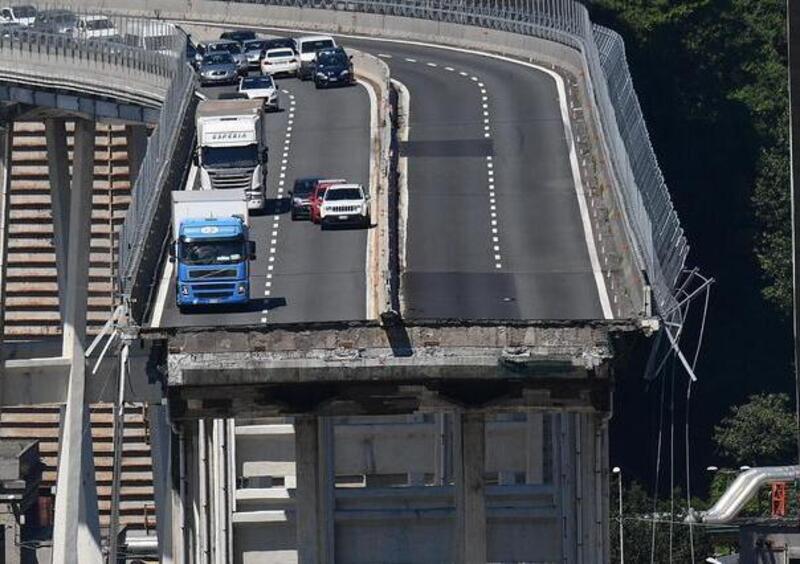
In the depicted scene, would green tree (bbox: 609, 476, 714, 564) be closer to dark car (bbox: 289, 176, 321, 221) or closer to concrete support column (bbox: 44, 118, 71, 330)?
concrete support column (bbox: 44, 118, 71, 330)

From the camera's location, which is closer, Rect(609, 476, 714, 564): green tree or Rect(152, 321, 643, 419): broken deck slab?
Rect(152, 321, 643, 419): broken deck slab

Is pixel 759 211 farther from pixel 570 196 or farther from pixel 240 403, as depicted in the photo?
pixel 240 403

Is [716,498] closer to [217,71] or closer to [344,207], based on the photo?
[217,71]

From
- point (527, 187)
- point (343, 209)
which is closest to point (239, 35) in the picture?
point (527, 187)

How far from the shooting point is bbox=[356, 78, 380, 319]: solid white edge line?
372ft

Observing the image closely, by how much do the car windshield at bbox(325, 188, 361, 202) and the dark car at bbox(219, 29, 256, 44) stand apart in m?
33.9

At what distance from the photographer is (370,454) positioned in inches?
4865

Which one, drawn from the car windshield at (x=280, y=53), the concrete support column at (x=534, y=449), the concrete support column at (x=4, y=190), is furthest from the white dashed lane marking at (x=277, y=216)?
the concrete support column at (x=4, y=190)

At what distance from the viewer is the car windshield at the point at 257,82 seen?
145m

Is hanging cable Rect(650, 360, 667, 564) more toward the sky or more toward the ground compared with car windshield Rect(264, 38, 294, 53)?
more toward the ground

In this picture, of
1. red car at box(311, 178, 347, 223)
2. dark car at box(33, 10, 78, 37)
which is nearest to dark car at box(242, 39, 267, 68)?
dark car at box(33, 10, 78, 37)

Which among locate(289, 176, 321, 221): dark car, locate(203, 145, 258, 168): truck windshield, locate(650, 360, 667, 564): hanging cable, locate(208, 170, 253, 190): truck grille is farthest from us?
locate(650, 360, 667, 564): hanging cable

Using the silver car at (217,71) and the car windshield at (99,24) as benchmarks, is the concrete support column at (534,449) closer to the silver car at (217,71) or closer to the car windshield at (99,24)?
the silver car at (217,71)

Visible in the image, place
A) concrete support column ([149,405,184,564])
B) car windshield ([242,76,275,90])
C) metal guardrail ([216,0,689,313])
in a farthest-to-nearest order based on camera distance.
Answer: car windshield ([242,76,275,90]) → concrete support column ([149,405,184,564]) → metal guardrail ([216,0,689,313])
